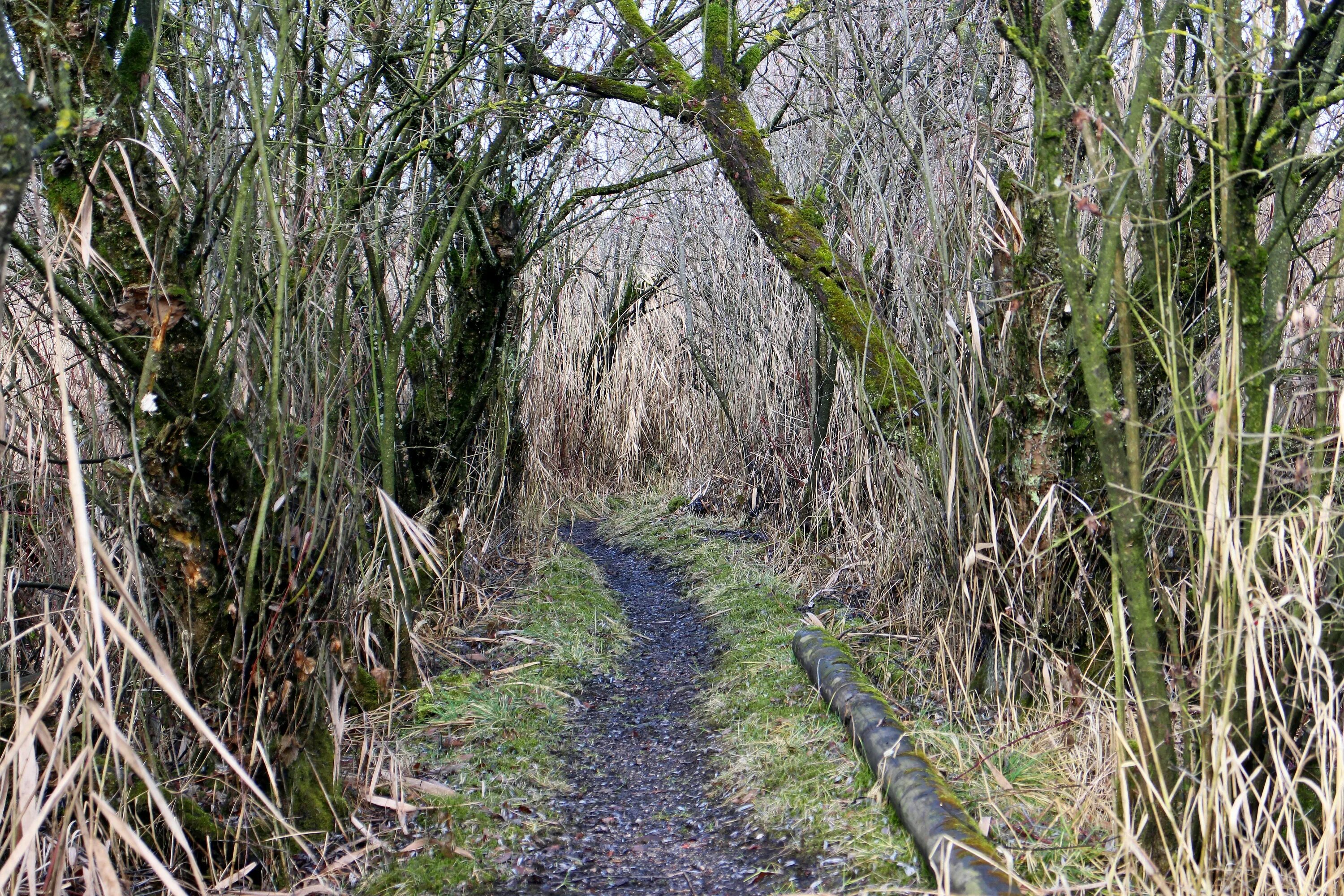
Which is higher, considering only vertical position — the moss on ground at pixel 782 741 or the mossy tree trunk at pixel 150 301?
the mossy tree trunk at pixel 150 301

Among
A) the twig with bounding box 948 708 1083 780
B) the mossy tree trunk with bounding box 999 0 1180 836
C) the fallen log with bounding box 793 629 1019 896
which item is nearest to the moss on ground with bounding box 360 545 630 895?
the fallen log with bounding box 793 629 1019 896

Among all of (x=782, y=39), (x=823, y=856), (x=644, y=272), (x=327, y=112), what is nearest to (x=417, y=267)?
(x=327, y=112)

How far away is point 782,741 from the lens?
3.46 meters

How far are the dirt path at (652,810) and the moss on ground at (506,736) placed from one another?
0.29ft

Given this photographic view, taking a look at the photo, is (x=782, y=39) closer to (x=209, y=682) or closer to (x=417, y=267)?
(x=417, y=267)

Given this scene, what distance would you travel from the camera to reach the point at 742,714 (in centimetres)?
389

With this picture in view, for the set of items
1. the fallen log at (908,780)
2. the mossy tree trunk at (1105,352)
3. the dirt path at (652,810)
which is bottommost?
the dirt path at (652,810)

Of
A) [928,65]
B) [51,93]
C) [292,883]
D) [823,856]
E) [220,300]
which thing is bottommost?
[823,856]

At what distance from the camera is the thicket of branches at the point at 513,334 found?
2.09 m

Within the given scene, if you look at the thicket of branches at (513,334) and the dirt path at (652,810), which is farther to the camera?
the dirt path at (652,810)

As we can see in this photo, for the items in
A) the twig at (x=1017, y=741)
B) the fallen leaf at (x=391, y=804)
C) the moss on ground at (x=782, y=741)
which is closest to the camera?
the moss on ground at (x=782, y=741)

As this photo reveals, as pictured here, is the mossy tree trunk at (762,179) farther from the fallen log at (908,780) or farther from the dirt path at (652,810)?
the dirt path at (652,810)

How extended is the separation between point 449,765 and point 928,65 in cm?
350

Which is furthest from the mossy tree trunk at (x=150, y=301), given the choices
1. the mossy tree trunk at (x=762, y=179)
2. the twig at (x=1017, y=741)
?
the mossy tree trunk at (x=762, y=179)
